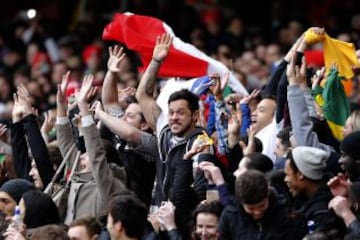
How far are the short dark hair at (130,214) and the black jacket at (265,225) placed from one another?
1.91ft

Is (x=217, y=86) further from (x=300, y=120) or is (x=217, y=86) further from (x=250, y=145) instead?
(x=300, y=120)

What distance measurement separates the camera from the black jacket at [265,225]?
1143cm

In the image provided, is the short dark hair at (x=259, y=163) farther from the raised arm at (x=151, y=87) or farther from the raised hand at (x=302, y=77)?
the raised arm at (x=151, y=87)

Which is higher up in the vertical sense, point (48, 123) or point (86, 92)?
point (86, 92)

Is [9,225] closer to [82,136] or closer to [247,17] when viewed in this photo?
[82,136]

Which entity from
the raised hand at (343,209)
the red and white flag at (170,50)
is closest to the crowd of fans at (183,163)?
the raised hand at (343,209)

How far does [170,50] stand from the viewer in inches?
598

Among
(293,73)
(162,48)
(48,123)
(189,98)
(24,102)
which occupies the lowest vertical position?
(48,123)

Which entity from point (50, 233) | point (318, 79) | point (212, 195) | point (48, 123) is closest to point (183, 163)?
point (212, 195)

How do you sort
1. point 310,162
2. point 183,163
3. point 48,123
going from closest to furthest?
1. point 310,162
2. point 183,163
3. point 48,123

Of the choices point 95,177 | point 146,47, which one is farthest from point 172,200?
point 146,47

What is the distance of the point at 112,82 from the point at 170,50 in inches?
Result: 38.9

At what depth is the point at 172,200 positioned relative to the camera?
12508 mm

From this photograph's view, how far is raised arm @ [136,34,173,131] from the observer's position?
13730mm
